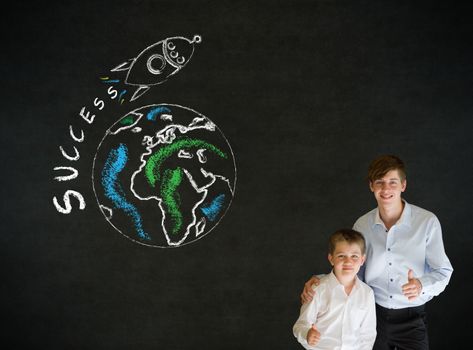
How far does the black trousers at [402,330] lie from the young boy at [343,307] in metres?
0.11

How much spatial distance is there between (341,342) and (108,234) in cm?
205

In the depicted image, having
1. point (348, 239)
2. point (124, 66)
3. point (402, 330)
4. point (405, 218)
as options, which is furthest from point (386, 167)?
point (124, 66)

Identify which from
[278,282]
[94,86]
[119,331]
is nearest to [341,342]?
[278,282]

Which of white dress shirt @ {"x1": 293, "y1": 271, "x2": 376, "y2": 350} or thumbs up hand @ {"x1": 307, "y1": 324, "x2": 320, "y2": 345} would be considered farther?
white dress shirt @ {"x1": 293, "y1": 271, "x2": 376, "y2": 350}

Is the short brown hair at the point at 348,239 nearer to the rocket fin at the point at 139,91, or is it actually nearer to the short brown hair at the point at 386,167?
the short brown hair at the point at 386,167

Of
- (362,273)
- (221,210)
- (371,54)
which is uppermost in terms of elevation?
(371,54)

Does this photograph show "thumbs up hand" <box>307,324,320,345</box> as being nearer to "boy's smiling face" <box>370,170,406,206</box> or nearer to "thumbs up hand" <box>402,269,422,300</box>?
"thumbs up hand" <box>402,269,422,300</box>

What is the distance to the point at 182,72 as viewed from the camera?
3.81 m

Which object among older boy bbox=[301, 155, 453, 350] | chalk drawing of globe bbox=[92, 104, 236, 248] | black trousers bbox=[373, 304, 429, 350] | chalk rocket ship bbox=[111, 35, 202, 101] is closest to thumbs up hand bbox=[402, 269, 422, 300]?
older boy bbox=[301, 155, 453, 350]

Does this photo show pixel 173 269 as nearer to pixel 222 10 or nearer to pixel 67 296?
pixel 67 296

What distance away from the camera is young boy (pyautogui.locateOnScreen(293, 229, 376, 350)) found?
100.0 inches

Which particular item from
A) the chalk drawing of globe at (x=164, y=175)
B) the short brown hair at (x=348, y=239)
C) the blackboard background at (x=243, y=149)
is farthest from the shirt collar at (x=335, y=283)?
the chalk drawing of globe at (x=164, y=175)

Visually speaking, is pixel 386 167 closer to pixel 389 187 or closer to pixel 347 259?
pixel 389 187

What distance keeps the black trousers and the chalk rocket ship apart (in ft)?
7.40
